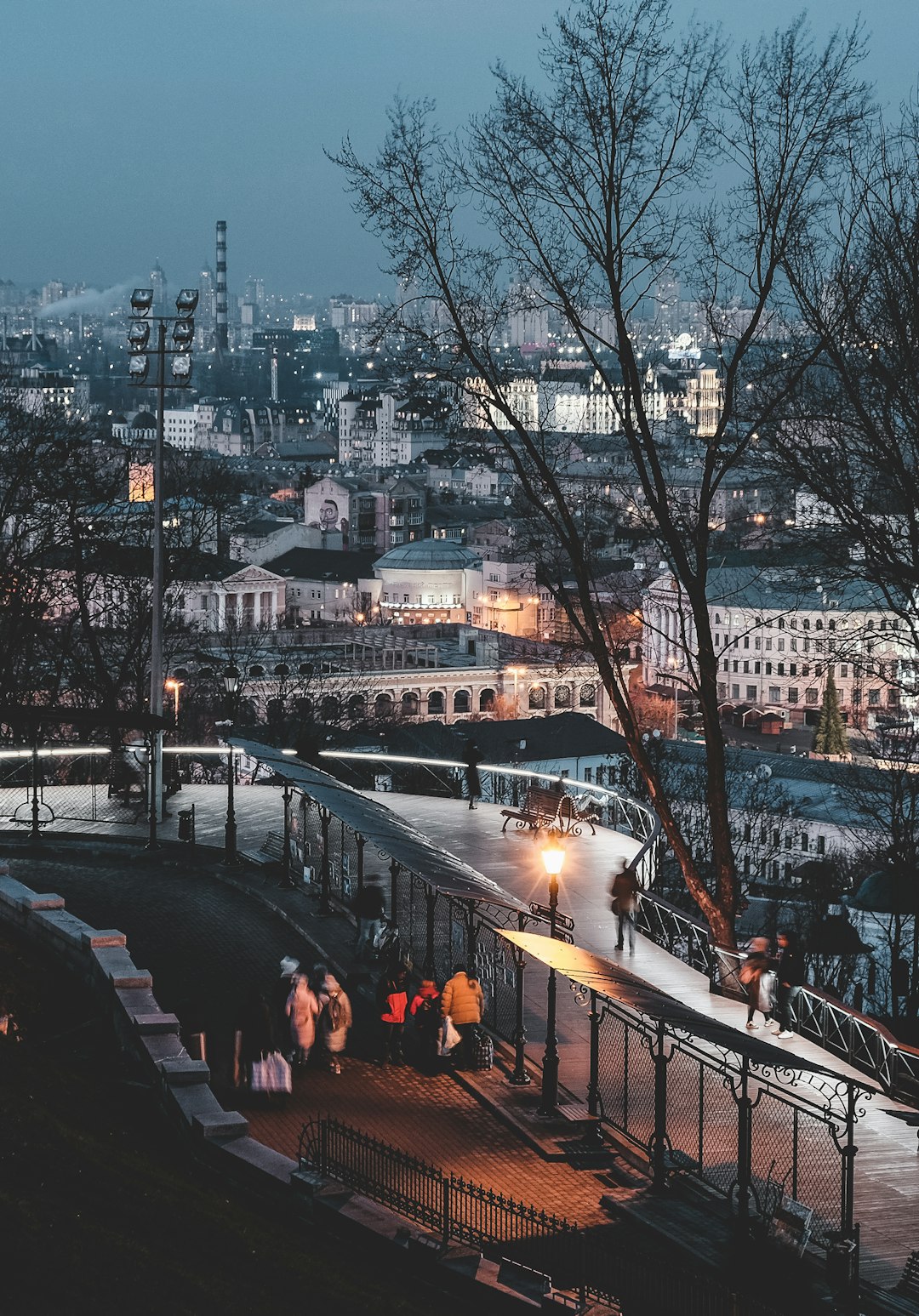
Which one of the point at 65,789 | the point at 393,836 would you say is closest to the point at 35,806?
the point at 65,789

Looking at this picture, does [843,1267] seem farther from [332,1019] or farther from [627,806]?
[627,806]

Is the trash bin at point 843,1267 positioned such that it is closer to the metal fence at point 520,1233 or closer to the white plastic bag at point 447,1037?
the metal fence at point 520,1233

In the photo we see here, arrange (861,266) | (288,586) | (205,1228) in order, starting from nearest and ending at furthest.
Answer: (205,1228), (861,266), (288,586)

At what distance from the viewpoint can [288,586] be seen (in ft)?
305

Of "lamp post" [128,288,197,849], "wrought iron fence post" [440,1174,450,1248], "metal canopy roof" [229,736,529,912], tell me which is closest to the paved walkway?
"lamp post" [128,288,197,849]

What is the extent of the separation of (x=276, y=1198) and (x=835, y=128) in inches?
297

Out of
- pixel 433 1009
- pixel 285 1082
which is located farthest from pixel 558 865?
pixel 285 1082

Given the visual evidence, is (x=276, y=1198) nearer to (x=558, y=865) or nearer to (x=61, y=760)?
(x=558, y=865)

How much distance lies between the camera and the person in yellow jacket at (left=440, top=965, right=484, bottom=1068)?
444 inches

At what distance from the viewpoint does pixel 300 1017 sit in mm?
10875

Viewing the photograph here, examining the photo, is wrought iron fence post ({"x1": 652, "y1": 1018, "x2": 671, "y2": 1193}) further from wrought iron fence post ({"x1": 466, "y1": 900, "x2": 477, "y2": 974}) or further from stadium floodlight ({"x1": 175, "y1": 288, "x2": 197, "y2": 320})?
stadium floodlight ({"x1": 175, "y1": 288, "x2": 197, "y2": 320})

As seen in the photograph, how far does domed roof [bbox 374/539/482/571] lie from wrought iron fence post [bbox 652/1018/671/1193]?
81576 millimetres

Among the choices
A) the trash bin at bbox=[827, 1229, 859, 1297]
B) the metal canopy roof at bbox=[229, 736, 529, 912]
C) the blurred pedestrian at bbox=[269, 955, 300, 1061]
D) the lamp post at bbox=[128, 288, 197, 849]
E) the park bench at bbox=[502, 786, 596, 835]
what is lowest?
the trash bin at bbox=[827, 1229, 859, 1297]

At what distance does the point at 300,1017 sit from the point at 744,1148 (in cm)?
306
